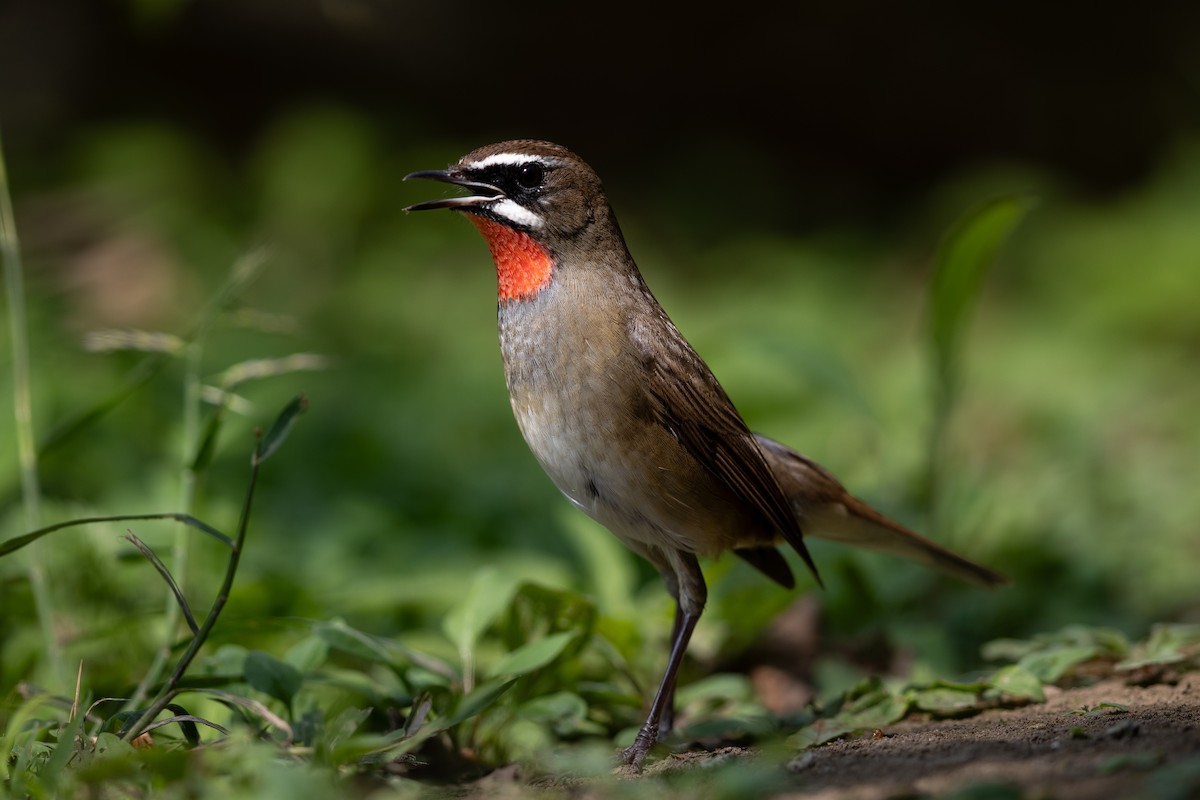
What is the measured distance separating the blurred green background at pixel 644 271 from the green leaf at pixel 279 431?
0.74 m

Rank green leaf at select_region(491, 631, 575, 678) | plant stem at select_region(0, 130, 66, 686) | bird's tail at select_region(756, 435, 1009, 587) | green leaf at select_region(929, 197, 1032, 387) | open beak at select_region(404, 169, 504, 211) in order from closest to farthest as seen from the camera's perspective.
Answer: green leaf at select_region(491, 631, 575, 678)
plant stem at select_region(0, 130, 66, 686)
open beak at select_region(404, 169, 504, 211)
bird's tail at select_region(756, 435, 1009, 587)
green leaf at select_region(929, 197, 1032, 387)

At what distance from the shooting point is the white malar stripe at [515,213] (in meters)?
4.51

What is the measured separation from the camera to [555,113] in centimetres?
1408

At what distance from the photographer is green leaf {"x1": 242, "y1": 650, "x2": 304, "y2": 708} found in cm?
391

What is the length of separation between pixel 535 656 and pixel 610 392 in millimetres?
873

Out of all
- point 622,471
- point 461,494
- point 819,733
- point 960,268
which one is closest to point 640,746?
point 819,733

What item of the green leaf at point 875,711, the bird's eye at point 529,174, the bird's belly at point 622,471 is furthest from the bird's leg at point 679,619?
the bird's eye at point 529,174

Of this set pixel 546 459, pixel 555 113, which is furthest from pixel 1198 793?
pixel 555 113

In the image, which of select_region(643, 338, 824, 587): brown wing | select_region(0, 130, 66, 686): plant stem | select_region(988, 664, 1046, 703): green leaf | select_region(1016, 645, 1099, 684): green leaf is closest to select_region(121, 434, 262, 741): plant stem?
select_region(0, 130, 66, 686): plant stem

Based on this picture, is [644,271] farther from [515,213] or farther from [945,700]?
[945,700]

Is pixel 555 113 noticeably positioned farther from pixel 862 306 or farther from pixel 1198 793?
pixel 1198 793

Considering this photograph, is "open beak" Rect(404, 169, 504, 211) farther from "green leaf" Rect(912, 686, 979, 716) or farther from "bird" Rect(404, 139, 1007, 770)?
"green leaf" Rect(912, 686, 979, 716)

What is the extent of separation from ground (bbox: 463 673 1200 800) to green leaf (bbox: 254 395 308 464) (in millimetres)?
1095

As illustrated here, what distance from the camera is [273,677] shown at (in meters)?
3.93
